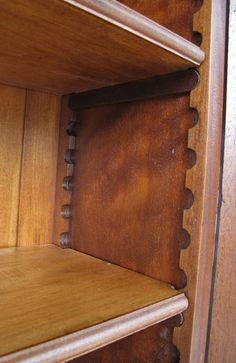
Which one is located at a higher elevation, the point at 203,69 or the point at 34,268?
the point at 203,69

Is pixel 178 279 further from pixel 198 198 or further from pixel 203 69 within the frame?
pixel 203 69

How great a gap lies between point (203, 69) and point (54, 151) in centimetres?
39

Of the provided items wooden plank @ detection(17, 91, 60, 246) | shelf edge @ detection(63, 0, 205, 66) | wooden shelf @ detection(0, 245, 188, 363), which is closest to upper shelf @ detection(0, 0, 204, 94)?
shelf edge @ detection(63, 0, 205, 66)

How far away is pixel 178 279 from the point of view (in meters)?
0.55

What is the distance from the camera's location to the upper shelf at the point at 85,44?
0.39 metres

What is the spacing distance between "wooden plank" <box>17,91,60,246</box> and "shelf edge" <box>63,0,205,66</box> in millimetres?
362

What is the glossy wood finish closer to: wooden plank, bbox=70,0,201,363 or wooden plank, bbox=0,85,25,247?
wooden plank, bbox=70,0,201,363

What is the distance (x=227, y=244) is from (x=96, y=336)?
0.94ft

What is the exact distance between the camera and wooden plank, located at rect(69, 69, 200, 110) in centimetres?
54

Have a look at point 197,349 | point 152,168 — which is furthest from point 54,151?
point 197,349

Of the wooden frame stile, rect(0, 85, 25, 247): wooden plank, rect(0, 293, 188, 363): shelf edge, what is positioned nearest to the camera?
rect(0, 293, 188, 363): shelf edge

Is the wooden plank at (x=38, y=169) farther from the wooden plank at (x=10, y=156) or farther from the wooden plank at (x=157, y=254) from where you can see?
the wooden plank at (x=157, y=254)

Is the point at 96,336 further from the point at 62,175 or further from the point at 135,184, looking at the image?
the point at 62,175

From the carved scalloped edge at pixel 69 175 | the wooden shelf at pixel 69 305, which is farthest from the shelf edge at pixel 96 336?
the carved scalloped edge at pixel 69 175
